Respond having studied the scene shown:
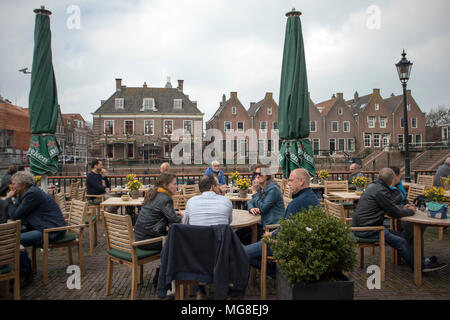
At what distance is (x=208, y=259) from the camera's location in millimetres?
2674

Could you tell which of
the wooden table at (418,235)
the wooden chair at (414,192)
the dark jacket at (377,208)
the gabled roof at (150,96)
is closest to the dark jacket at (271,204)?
the dark jacket at (377,208)

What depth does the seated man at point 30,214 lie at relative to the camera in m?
3.78

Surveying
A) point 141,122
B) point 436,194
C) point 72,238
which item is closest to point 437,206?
point 436,194

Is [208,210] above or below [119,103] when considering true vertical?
below

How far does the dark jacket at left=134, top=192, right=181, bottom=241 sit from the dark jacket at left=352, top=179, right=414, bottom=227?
2443 millimetres

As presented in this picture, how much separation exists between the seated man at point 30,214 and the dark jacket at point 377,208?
417cm

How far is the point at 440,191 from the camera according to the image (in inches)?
152

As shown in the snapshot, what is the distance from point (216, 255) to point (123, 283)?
1.94 m

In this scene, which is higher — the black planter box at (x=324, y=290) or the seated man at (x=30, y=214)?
the seated man at (x=30, y=214)

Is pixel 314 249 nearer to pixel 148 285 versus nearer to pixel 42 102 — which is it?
pixel 148 285

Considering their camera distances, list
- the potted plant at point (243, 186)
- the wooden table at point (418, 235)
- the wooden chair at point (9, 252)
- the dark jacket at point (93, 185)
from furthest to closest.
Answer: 1. the dark jacket at point (93, 185)
2. the potted plant at point (243, 186)
3. the wooden table at point (418, 235)
4. the wooden chair at point (9, 252)

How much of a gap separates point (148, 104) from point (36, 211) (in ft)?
121

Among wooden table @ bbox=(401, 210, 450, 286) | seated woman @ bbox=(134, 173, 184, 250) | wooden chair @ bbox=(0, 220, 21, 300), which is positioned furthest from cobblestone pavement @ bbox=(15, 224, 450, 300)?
seated woman @ bbox=(134, 173, 184, 250)

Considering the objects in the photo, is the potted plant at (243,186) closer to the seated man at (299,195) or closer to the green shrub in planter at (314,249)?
the seated man at (299,195)
